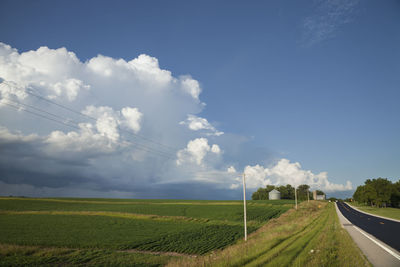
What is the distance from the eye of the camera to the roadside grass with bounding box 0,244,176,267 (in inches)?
751

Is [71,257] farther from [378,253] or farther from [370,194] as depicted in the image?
[370,194]

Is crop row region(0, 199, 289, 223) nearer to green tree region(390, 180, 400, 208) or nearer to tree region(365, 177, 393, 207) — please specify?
tree region(365, 177, 393, 207)

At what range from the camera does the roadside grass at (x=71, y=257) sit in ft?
62.6

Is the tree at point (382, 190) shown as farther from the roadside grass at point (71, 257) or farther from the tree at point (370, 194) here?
the roadside grass at point (71, 257)

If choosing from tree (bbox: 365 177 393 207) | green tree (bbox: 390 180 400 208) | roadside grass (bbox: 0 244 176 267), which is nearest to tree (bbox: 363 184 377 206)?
tree (bbox: 365 177 393 207)

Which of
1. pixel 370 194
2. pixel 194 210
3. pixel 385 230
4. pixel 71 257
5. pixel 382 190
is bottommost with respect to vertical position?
pixel 194 210

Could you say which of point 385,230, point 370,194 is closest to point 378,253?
point 385,230

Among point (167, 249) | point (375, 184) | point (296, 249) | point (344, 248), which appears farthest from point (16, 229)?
point (375, 184)

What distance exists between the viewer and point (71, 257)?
826 inches

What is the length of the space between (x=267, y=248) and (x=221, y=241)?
38.9 ft

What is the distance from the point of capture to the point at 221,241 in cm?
2850

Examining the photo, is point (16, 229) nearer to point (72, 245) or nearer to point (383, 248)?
point (72, 245)

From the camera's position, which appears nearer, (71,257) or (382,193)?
(71,257)

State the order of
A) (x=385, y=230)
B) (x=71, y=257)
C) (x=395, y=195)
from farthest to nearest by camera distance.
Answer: (x=395, y=195) < (x=385, y=230) < (x=71, y=257)
